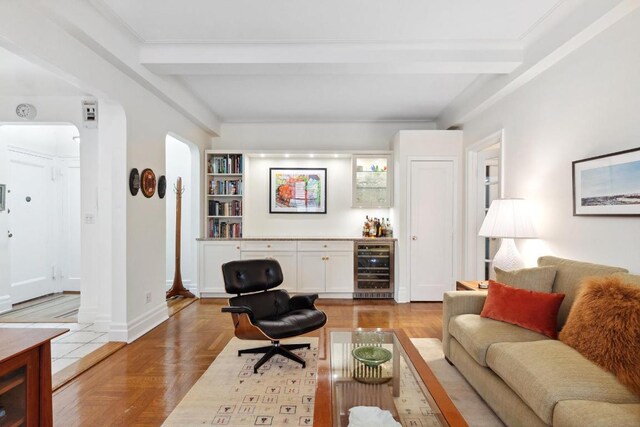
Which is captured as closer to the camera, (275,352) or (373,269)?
(275,352)

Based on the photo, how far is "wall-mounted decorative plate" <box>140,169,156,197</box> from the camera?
3406mm

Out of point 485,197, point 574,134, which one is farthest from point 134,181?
point 485,197

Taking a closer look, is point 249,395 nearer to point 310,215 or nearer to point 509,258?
point 509,258

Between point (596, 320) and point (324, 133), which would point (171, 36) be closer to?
point (324, 133)

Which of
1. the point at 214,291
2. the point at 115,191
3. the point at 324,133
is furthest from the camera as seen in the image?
the point at 324,133

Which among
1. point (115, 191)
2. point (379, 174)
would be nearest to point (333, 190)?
point (379, 174)

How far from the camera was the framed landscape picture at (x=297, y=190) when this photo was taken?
5.34 metres

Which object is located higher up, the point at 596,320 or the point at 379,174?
the point at 379,174

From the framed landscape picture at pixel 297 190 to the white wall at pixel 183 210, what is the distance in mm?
1302

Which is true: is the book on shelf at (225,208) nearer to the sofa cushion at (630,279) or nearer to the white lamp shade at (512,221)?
the white lamp shade at (512,221)

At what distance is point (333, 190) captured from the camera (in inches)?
213

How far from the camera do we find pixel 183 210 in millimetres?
5375

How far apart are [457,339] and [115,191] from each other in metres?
3.23

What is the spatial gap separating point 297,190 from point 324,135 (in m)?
0.99
